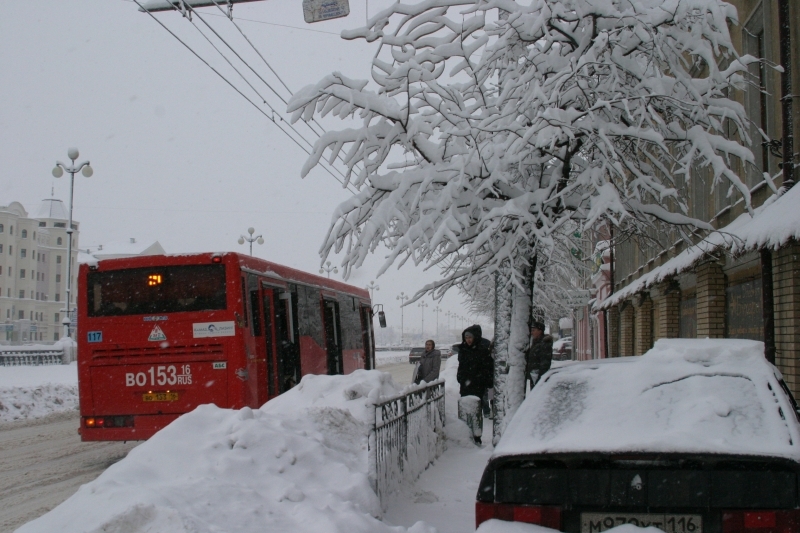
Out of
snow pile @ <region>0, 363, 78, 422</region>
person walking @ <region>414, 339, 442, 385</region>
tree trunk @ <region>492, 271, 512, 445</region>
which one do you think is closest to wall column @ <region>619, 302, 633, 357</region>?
person walking @ <region>414, 339, 442, 385</region>

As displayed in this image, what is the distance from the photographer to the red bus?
1061cm

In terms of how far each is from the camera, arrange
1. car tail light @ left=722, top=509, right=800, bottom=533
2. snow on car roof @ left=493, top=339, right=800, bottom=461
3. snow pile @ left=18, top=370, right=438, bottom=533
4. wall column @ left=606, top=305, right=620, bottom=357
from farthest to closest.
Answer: wall column @ left=606, top=305, right=620, bottom=357 → snow pile @ left=18, top=370, right=438, bottom=533 → snow on car roof @ left=493, top=339, right=800, bottom=461 → car tail light @ left=722, top=509, right=800, bottom=533

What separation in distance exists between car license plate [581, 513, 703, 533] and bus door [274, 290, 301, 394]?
8760mm

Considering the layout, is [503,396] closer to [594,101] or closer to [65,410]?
[594,101]

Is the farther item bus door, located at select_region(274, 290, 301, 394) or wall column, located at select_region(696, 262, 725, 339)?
wall column, located at select_region(696, 262, 725, 339)

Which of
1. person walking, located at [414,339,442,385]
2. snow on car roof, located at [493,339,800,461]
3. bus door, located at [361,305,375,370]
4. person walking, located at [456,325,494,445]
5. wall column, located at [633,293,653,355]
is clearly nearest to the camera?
snow on car roof, located at [493,339,800,461]

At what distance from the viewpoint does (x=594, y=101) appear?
24.4 feet

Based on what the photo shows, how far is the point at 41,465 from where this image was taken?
10672mm

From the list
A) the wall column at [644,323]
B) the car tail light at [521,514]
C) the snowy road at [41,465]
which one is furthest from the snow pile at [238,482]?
the wall column at [644,323]

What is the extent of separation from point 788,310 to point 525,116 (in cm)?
479

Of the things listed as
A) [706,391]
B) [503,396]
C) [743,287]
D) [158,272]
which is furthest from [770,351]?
[158,272]

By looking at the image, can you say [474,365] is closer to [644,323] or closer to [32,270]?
[644,323]

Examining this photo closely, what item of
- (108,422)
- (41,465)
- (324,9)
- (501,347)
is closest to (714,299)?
(501,347)

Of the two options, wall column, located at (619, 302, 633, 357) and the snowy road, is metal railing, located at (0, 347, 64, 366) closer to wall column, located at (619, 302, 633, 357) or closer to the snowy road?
the snowy road
